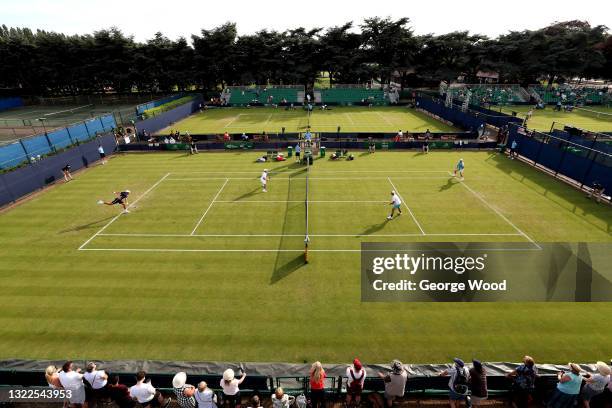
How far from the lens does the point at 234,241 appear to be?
1842 centimetres

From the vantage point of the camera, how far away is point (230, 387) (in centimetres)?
828

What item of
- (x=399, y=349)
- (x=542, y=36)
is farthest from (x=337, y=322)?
(x=542, y=36)

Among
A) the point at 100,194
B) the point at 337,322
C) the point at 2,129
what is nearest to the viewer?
the point at 337,322

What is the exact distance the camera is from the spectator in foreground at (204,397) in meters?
7.93

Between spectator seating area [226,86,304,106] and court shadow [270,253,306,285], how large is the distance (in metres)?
58.6

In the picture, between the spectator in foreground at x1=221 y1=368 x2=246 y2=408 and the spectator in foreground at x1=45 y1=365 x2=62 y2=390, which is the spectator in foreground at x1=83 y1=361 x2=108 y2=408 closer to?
the spectator in foreground at x1=45 y1=365 x2=62 y2=390

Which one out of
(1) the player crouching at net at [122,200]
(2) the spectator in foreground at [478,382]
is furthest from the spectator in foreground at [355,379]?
(1) the player crouching at net at [122,200]

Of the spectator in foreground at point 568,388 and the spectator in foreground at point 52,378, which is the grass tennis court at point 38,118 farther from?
the spectator in foreground at point 568,388

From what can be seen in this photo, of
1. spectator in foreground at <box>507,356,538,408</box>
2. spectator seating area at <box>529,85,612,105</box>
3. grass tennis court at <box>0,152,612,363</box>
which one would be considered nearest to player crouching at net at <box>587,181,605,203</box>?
grass tennis court at <box>0,152,612,363</box>

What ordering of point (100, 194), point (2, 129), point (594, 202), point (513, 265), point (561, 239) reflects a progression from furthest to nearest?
point (2, 129), point (100, 194), point (594, 202), point (561, 239), point (513, 265)

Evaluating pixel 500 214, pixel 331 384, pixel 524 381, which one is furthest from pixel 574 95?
pixel 331 384

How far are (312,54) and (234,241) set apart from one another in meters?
71.3

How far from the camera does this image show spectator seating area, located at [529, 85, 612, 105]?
6347cm

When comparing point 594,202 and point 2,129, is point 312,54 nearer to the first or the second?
point 2,129
